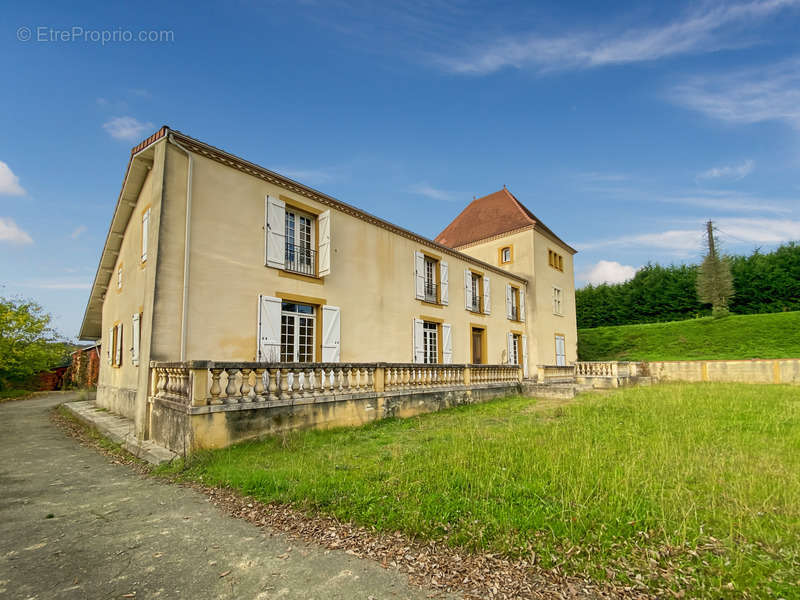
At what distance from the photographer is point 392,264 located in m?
12.6

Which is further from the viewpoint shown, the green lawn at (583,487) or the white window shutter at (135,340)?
the white window shutter at (135,340)

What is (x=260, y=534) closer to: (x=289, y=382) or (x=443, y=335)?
(x=289, y=382)

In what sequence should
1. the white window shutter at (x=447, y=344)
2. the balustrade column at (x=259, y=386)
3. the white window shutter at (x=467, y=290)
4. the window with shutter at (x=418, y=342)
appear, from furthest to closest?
1. the white window shutter at (x=467, y=290)
2. the white window shutter at (x=447, y=344)
3. the window with shutter at (x=418, y=342)
4. the balustrade column at (x=259, y=386)

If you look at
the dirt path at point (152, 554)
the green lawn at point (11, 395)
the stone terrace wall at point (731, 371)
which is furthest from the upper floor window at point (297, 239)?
the green lawn at point (11, 395)

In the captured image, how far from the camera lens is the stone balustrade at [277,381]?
5734 millimetres

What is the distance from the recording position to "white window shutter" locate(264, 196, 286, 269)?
9.23 m

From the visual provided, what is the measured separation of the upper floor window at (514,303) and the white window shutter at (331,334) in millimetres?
9889

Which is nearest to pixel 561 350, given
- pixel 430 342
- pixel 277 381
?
pixel 430 342

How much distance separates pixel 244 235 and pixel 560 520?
812cm

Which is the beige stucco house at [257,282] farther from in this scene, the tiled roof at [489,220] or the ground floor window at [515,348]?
the tiled roof at [489,220]

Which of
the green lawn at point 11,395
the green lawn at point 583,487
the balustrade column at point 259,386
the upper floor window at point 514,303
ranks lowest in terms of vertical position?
the green lawn at point 11,395

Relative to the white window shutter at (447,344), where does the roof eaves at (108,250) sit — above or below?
Result: above

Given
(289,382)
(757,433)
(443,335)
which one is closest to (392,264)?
(443,335)

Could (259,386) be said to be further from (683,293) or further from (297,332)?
(683,293)
